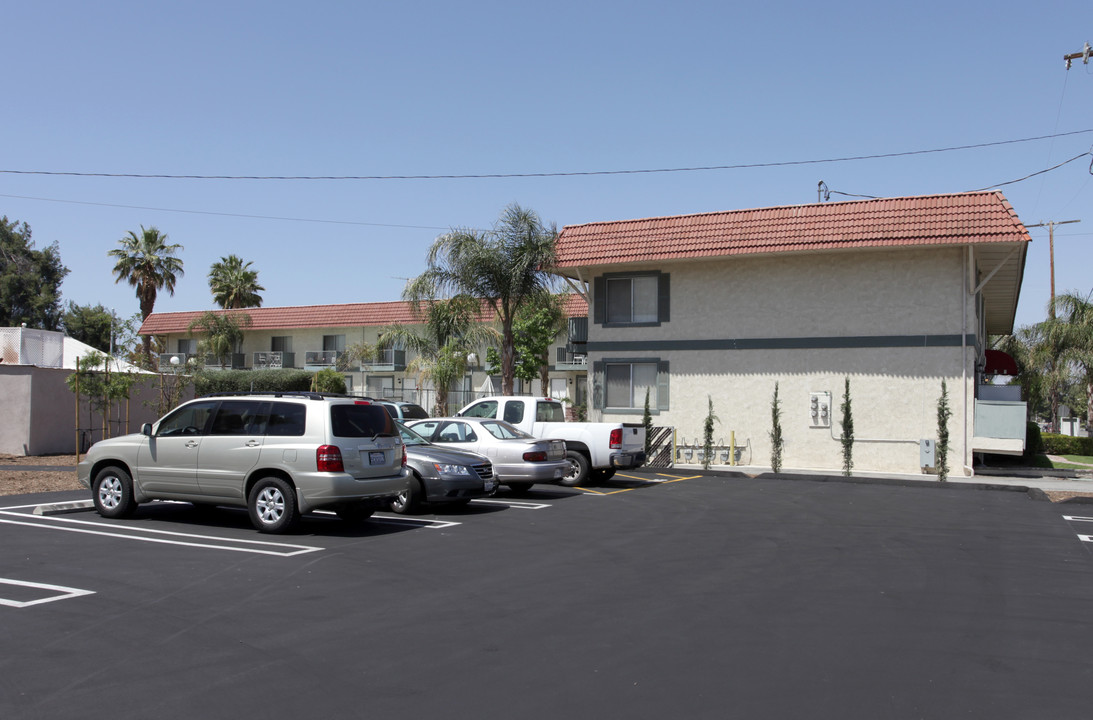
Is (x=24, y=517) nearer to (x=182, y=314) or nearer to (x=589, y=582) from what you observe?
(x=589, y=582)

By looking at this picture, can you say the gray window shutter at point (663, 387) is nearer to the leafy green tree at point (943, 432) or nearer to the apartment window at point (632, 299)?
the apartment window at point (632, 299)

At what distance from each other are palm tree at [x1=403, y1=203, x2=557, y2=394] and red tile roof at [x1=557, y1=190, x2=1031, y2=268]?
0.80 metres

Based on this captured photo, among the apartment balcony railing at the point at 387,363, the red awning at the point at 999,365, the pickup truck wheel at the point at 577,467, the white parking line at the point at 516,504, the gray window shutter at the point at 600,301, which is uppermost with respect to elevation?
the gray window shutter at the point at 600,301

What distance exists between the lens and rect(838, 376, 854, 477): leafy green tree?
23.9 meters

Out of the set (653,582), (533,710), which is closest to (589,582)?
(653,582)

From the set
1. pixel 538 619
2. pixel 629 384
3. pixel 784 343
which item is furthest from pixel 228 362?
pixel 538 619

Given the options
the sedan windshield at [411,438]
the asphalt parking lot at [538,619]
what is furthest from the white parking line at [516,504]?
the asphalt parking lot at [538,619]

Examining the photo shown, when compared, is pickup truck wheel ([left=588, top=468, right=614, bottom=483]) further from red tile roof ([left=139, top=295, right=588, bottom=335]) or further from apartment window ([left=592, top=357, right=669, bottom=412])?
red tile roof ([left=139, top=295, right=588, bottom=335])

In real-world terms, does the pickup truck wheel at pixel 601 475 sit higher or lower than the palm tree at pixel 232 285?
lower

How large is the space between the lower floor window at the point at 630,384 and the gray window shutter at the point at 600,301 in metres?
1.45

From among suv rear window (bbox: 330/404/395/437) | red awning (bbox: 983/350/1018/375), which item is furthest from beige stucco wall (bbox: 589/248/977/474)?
suv rear window (bbox: 330/404/395/437)

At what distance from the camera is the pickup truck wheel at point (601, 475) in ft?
63.1

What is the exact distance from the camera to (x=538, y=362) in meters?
32.0

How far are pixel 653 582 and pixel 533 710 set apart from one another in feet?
12.5
